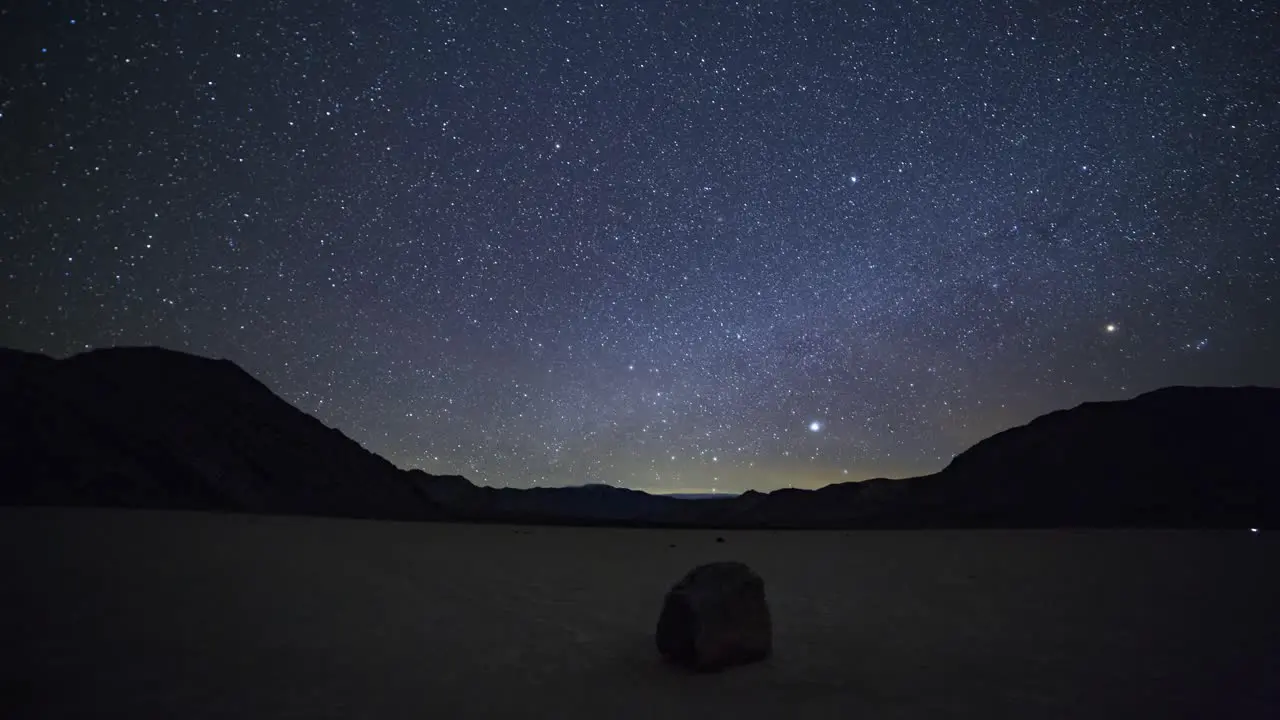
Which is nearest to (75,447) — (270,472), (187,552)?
(270,472)

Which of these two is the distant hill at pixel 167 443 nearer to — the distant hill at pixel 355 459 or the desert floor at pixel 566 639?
the distant hill at pixel 355 459

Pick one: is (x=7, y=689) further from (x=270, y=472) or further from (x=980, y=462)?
(x=980, y=462)

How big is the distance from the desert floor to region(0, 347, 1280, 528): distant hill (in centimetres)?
4322

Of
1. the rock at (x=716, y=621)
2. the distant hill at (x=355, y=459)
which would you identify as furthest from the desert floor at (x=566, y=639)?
the distant hill at (x=355, y=459)

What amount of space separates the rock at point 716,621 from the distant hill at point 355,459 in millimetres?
48640

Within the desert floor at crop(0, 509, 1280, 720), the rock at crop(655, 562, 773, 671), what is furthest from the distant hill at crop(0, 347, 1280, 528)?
the rock at crop(655, 562, 773, 671)

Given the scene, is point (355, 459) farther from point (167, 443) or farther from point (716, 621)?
point (716, 621)

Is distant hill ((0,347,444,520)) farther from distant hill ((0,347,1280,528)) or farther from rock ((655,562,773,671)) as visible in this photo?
rock ((655,562,773,671))

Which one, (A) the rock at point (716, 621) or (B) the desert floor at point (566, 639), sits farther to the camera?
(A) the rock at point (716, 621)

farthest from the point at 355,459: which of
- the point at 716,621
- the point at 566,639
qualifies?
the point at 716,621

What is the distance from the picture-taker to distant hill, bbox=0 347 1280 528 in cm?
4994

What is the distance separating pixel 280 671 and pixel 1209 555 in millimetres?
22327

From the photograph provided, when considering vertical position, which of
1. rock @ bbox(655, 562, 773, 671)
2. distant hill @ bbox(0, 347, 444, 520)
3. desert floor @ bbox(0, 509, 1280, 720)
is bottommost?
desert floor @ bbox(0, 509, 1280, 720)

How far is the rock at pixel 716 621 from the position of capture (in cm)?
615
